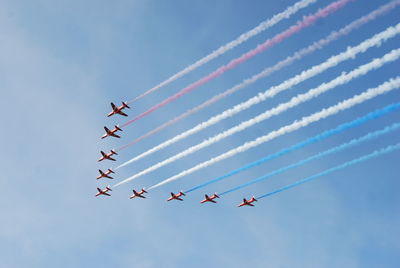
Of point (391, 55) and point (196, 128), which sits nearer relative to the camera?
point (391, 55)

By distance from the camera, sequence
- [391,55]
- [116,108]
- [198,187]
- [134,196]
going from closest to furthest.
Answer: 1. [391,55]
2. [198,187]
3. [116,108]
4. [134,196]

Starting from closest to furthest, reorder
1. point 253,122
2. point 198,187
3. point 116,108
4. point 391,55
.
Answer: point 391,55 → point 253,122 → point 198,187 → point 116,108

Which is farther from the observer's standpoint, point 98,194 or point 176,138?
point 98,194

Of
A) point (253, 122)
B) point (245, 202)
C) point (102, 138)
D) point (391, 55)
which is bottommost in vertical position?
point (391, 55)

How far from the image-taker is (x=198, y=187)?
38656 millimetres

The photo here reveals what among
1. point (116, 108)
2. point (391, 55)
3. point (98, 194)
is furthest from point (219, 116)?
point (98, 194)

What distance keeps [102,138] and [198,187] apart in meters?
16.2

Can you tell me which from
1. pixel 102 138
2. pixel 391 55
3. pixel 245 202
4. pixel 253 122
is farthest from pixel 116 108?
pixel 391 55

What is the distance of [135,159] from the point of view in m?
40.1

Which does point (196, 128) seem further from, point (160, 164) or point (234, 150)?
point (160, 164)

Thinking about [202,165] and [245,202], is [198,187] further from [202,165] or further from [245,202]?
[245,202]

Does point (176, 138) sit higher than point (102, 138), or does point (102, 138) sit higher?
point (102, 138)

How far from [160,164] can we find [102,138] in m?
13.0

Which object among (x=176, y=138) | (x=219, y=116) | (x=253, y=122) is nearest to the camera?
(x=253, y=122)
